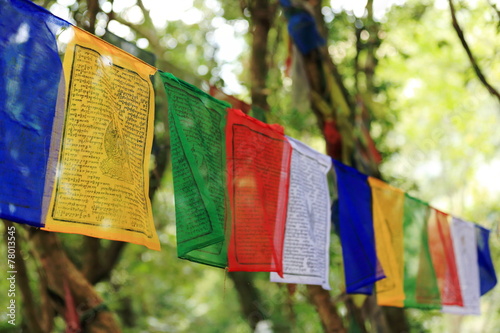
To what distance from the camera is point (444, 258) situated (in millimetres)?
3936

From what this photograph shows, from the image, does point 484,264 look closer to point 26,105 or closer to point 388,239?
point 388,239

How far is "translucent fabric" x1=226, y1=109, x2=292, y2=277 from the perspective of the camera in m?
2.29

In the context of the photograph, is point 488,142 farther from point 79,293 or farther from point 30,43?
point 30,43

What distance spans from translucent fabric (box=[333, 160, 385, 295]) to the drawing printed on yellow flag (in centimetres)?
142

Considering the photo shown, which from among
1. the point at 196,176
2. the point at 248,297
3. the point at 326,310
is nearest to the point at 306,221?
the point at 196,176

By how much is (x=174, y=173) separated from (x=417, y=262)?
7.15 feet

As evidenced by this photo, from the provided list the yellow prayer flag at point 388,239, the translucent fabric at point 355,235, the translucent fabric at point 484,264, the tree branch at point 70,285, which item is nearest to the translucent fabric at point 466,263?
the translucent fabric at point 484,264

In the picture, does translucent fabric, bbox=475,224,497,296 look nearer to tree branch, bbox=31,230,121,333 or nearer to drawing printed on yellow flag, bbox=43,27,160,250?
tree branch, bbox=31,230,121,333

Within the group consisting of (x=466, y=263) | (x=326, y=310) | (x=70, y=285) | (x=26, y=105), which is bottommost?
(x=326, y=310)

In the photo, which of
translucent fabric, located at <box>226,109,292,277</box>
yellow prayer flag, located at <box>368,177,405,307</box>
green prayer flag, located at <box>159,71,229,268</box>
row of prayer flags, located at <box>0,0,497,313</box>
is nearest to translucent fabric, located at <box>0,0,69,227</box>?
row of prayer flags, located at <box>0,0,497,313</box>

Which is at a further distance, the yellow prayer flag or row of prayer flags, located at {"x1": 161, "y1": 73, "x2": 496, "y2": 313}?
the yellow prayer flag

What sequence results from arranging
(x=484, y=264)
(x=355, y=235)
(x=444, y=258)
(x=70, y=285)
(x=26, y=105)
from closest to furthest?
1. (x=26, y=105)
2. (x=355, y=235)
3. (x=70, y=285)
4. (x=444, y=258)
5. (x=484, y=264)

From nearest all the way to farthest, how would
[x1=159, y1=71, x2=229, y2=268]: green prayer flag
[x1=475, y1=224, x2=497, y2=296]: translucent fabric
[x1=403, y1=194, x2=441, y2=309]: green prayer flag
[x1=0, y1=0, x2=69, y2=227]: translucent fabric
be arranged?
[x1=0, y1=0, x2=69, y2=227]: translucent fabric < [x1=159, y1=71, x2=229, y2=268]: green prayer flag < [x1=403, y1=194, x2=441, y2=309]: green prayer flag < [x1=475, y1=224, x2=497, y2=296]: translucent fabric

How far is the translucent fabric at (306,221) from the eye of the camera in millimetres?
2553
